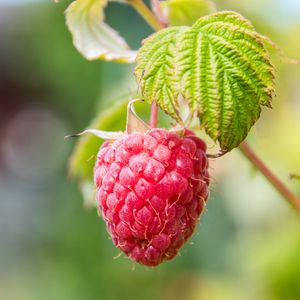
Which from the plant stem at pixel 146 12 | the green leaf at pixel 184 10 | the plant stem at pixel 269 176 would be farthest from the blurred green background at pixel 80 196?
the plant stem at pixel 146 12

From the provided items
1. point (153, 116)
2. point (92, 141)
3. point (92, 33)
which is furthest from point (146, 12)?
point (92, 141)

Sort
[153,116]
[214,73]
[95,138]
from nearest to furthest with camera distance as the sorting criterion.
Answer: [214,73] < [153,116] < [95,138]

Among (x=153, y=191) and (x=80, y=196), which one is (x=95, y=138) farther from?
(x=80, y=196)

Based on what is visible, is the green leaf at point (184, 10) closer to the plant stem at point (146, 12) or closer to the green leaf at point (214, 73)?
the plant stem at point (146, 12)

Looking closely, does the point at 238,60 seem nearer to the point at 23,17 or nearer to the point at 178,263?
the point at 178,263

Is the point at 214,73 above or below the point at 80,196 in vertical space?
above

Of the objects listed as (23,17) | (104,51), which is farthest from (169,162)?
(23,17)
